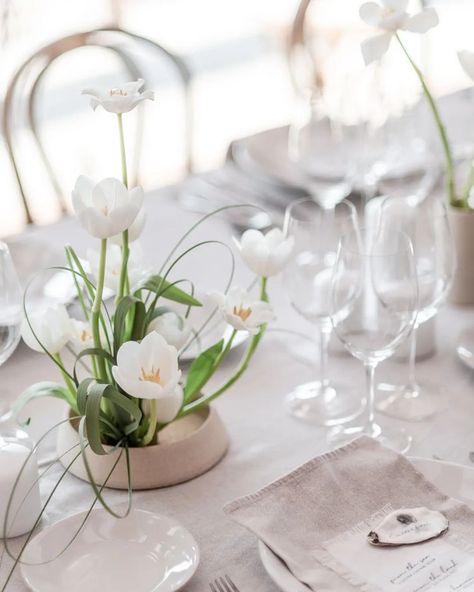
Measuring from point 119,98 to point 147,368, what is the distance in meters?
0.25

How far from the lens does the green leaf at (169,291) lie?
106cm

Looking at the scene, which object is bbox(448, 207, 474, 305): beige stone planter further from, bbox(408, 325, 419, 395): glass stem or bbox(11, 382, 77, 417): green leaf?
bbox(11, 382, 77, 417): green leaf

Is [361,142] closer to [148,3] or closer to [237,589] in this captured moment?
[237,589]

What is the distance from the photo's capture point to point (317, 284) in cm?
131

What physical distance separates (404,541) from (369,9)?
0.66 m

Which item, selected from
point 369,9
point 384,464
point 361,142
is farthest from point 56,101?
point 384,464

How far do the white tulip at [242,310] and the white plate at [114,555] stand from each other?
0.67 feet

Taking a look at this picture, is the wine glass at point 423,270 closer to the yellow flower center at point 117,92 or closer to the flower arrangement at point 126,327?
the flower arrangement at point 126,327

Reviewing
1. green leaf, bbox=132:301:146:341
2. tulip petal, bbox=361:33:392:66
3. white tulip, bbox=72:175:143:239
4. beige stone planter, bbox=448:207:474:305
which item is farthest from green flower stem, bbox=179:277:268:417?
beige stone planter, bbox=448:207:474:305

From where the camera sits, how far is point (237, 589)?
93 centimetres

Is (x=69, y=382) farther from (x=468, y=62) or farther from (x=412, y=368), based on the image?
(x=468, y=62)

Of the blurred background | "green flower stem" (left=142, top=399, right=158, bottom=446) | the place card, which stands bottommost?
the blurred background

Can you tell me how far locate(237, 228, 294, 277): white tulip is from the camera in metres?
1.10

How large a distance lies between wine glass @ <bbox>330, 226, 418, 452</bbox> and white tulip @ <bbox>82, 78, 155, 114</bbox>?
0.93 ft
